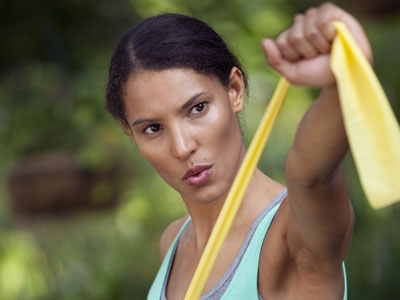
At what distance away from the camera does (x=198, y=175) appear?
5.85 ft

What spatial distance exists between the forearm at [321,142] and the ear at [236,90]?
58cm

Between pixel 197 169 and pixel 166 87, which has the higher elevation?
pixel 166 87

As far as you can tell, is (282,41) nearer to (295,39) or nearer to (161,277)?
(295,39)

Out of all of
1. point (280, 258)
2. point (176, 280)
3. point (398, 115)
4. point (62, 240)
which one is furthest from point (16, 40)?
point (280, 258)

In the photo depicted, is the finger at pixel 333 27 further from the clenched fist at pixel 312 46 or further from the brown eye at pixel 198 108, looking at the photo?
the brown eye at pixel 198 108

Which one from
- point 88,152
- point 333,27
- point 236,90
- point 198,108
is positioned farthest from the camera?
point 88,152

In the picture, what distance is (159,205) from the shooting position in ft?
16.5

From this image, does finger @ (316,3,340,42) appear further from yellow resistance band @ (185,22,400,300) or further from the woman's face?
the woman's face

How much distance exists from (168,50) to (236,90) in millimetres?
242

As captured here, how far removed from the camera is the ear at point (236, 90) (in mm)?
1909

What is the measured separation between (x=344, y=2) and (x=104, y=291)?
3555mm

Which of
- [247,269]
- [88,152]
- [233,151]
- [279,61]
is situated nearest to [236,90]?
[233,151]


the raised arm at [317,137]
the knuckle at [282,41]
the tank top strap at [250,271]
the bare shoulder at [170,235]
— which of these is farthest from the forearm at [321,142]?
the bare shoulder at [170,235]

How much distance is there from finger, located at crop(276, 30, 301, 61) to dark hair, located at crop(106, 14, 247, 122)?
51 centimetres
